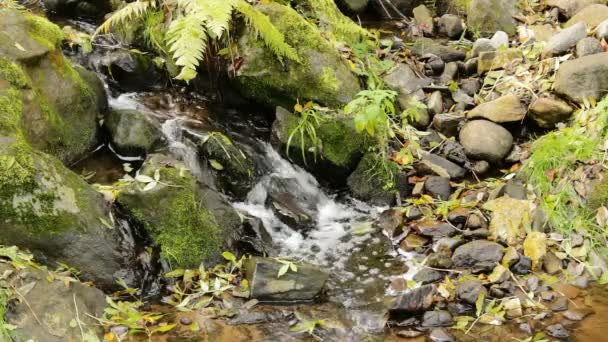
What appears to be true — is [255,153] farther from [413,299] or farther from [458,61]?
[458,61]

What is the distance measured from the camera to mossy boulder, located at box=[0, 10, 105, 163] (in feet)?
15.1

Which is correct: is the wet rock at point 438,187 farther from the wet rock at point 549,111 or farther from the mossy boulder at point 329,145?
the wet rock at point 549,111

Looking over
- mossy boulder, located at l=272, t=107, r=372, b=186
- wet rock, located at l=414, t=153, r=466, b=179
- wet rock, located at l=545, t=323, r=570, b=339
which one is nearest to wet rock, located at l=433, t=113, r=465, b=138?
wet rock, located at l=414, t=153, r=466, b=179

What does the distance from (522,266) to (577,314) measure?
578 millimetres

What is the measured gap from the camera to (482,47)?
6.82m

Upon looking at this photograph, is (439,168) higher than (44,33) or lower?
lower

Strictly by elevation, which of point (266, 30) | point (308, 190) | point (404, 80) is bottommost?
point (308, 190)

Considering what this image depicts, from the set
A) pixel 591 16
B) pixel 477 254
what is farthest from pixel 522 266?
pixel 591 16

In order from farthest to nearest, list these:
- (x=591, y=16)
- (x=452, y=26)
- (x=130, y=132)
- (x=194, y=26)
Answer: (x=452, y=26)
(x=591, y=16)
(x=130, y=132)
(x=194, y=26)

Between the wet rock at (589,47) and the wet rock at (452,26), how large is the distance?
5.88 feet

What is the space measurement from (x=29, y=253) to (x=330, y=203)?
2.76 meters

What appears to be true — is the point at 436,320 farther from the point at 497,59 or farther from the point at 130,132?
the point at 497,59

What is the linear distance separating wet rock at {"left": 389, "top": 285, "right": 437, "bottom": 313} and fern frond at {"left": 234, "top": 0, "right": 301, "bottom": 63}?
265cm

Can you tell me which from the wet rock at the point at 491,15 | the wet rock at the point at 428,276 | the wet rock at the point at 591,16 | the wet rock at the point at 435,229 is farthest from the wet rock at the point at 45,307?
the wet rock at the point at 591,16
